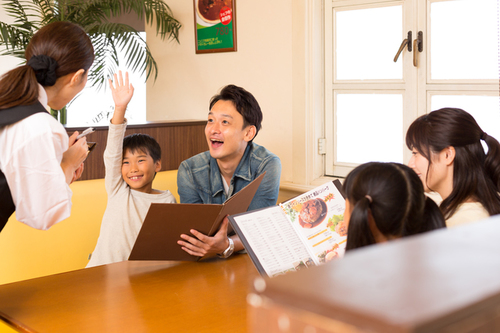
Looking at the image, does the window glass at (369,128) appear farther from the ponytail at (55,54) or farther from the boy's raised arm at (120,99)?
the ponytail at (55,54)

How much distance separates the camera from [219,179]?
6.57ft

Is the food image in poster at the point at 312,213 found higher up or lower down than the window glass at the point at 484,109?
lower down

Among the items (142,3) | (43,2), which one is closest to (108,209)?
(142,3)

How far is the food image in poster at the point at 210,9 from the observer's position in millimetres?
3235

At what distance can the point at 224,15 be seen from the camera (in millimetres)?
3223

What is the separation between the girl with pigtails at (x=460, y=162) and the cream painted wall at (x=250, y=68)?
152 centimetres

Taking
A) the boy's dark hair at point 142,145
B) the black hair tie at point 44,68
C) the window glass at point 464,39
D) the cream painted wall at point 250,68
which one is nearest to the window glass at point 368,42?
the window glass at point 464,39

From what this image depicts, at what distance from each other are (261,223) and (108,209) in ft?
2.73

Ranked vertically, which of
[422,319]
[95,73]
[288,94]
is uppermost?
[95,73]

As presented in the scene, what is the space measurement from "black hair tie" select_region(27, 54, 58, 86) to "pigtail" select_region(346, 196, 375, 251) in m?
0.93

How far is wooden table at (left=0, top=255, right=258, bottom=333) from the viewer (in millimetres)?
1080

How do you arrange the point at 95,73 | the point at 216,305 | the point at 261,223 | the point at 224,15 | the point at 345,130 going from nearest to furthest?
the point at 216,305 → the point at 261,223 → the point at 345,130 → the point at 224,15 → the point at 95,73

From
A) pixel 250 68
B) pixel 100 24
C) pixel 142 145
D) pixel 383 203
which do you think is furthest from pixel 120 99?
pixel 100 24

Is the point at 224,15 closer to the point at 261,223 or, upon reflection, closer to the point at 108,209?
the point at 108,209
